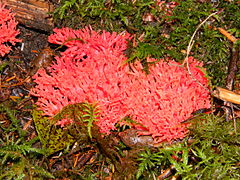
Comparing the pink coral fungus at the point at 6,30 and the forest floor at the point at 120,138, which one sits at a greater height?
the pink coral fungus at the point at 6,30

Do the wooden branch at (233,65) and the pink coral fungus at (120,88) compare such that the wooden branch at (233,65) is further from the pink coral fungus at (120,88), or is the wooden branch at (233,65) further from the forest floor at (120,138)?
the pink coral fungus at (120,88)

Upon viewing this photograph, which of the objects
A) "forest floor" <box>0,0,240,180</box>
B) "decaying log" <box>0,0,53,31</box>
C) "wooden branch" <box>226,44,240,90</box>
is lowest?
"forest floor" <box>0,0,240,180</box>

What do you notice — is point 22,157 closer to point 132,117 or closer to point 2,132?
point 2,132

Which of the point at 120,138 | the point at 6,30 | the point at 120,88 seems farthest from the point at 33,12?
the point at 120,138

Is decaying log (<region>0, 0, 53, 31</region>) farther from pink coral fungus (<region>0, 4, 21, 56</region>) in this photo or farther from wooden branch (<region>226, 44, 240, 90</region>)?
wooden branch (<region>226, 44, 240, 90</region>)

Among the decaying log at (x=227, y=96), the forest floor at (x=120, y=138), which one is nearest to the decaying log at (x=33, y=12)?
the forest floor at (x=120, y=138)

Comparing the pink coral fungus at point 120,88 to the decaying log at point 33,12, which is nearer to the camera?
the pink coral fungus at point 120,88

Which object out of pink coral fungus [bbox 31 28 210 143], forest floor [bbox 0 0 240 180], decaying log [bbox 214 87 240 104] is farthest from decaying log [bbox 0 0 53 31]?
decaying log [bbox 214 87 240 104]
